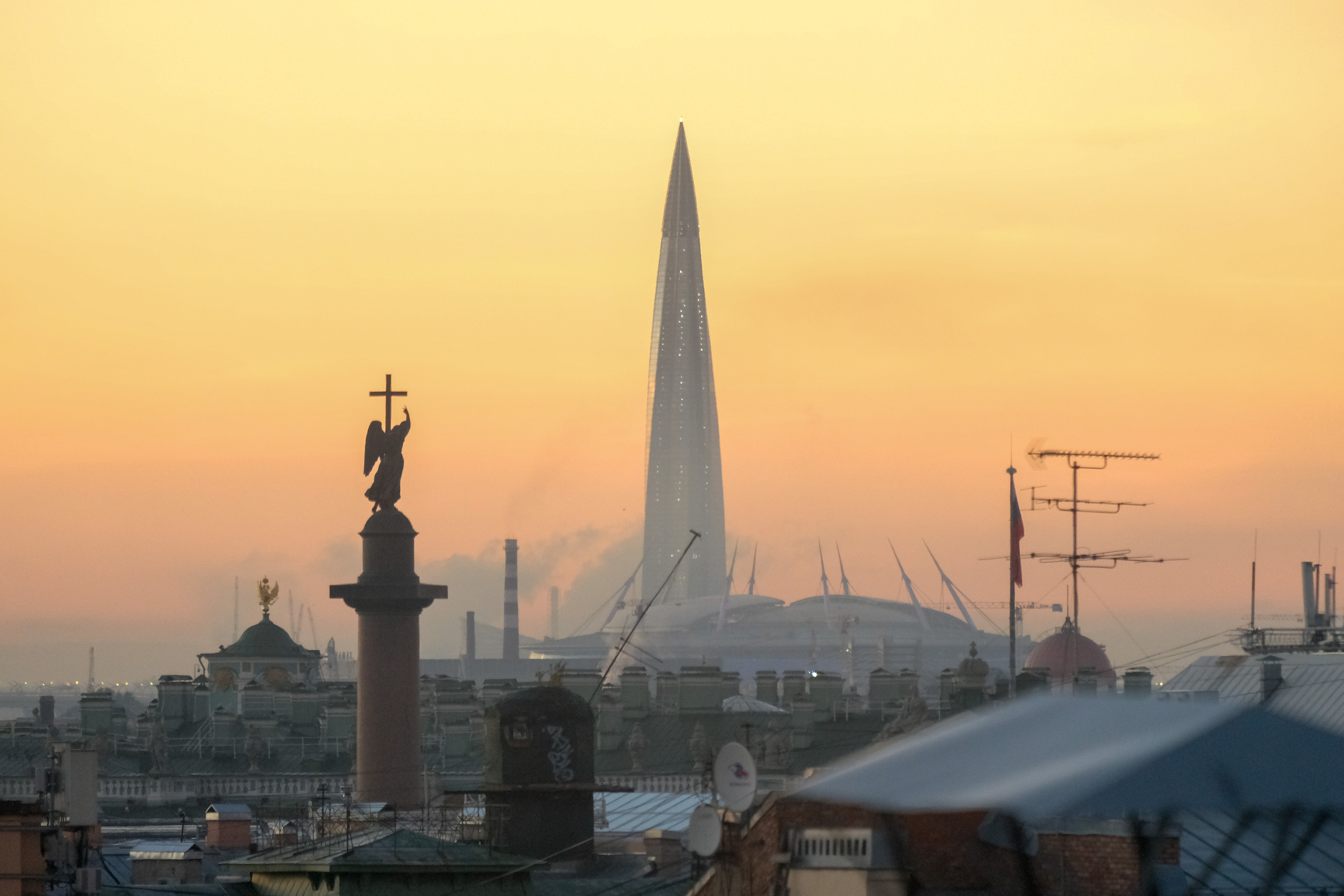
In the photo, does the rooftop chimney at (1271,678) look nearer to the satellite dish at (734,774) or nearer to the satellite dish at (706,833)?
the satellite dish at (734,774)

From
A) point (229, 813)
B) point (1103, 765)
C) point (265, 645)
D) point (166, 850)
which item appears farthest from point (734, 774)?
point (265, 645)

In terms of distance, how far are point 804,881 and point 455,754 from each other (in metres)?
83.1

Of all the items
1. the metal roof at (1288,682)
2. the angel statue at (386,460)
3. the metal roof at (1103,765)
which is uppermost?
the angel statue at (386,460)

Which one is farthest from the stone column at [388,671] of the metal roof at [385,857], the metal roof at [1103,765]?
the metal roof at [1103,765]

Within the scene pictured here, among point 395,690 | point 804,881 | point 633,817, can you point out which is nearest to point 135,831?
point 395,690

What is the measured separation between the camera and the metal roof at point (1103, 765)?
14.5 meters

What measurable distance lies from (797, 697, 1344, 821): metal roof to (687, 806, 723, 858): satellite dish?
10960 mm

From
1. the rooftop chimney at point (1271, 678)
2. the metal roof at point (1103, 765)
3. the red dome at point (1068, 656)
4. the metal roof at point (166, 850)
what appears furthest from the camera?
the red dome at point (1068, 656)

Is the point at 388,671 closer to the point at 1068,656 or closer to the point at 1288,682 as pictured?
the point at 1288,682

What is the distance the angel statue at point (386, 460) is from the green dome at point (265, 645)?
5614cm

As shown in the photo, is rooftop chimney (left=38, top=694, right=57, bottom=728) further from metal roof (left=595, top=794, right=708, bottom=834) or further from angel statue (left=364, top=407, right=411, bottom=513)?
metal roof (left=595, top=794, right=708, bottom=834)

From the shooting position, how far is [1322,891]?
2852cm

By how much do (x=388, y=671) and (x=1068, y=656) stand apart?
47.6 meters

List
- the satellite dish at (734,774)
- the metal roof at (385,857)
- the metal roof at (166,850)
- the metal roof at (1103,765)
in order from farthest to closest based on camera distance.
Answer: the metal roof at (166,850)
the metal roof at (385,857)
the satellite dish at (734,774)
the metal roof at (1103,765)
